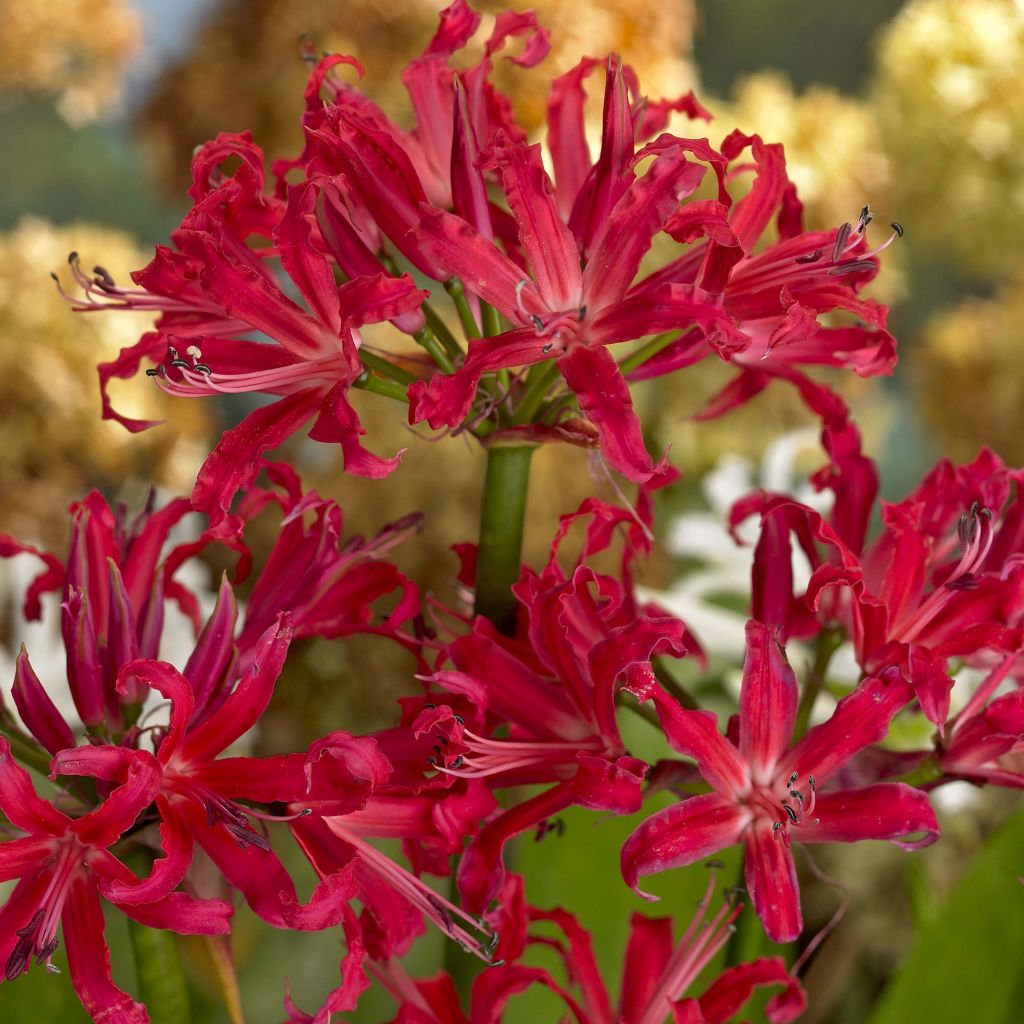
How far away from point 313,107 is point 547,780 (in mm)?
171

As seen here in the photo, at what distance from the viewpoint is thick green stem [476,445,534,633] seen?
0.31 meters

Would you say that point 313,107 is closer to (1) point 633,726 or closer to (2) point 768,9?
(1) point 633,726

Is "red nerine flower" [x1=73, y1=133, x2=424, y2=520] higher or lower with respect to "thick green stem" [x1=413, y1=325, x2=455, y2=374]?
lower

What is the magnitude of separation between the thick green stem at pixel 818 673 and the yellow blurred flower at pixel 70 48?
80cm

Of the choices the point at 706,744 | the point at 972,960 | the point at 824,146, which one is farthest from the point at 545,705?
the point at 824,146

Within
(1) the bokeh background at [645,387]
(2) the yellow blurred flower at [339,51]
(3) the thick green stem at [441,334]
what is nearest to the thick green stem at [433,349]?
(3) the thick green stem at [441,334]

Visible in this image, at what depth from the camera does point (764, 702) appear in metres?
0.28

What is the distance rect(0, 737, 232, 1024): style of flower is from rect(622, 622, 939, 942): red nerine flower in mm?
96

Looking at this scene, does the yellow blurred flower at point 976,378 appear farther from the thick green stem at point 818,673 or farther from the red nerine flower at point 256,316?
the red nerine flower at point 256,316

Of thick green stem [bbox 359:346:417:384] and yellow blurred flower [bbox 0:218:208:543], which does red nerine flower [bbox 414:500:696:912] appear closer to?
thick green stem [bbox 359:346:417:384]

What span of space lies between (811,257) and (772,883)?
0.45ft

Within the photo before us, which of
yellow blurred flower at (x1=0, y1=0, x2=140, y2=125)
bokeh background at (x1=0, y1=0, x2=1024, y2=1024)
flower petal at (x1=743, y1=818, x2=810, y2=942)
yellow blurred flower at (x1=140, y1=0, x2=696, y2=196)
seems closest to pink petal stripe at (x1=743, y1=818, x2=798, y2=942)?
flower petal at (x1=743, y1=818, x2=810, y2=942)

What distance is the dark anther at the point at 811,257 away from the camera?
0.95 ft

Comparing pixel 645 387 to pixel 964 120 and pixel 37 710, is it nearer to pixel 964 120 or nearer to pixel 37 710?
pixel 964 120
